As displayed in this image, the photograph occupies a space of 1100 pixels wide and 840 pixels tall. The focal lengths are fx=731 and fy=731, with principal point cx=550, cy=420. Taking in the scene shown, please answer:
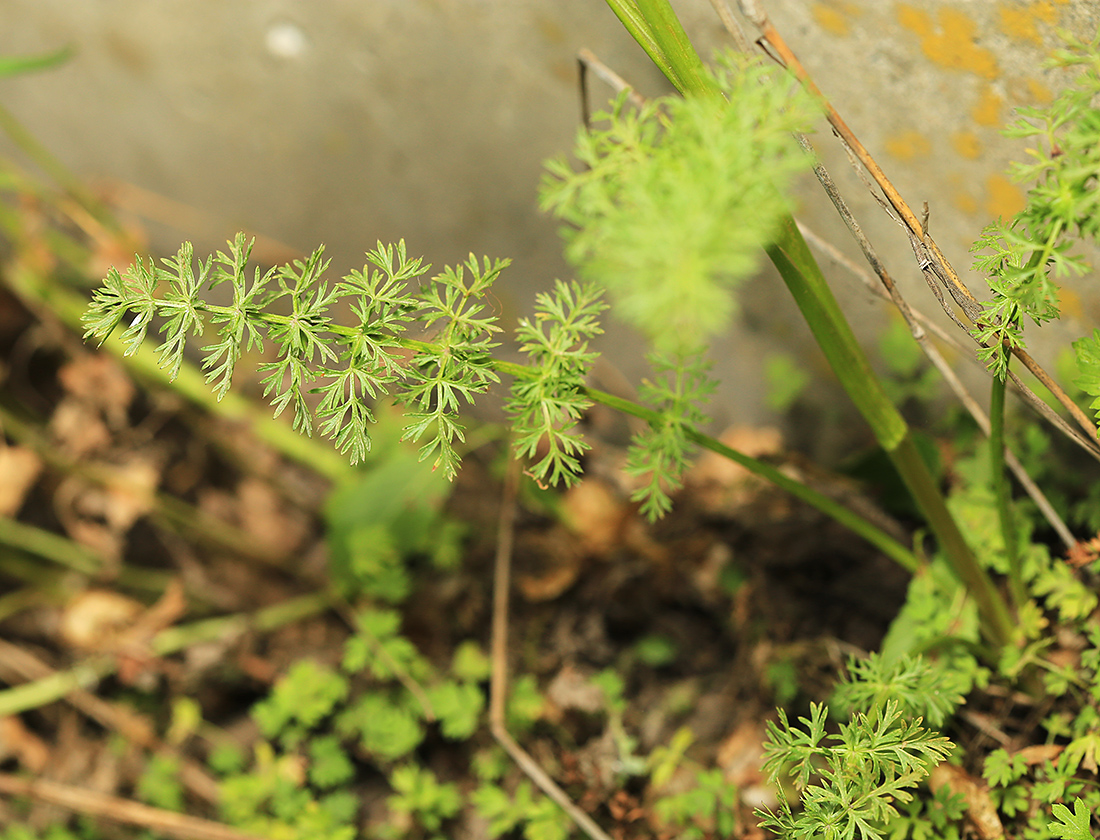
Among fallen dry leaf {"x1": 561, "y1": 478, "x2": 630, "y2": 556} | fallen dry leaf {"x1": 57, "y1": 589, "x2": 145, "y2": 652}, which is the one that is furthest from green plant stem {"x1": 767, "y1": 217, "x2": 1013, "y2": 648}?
fallen dry leaf {"x1": 57, "y1": 589, "x2": 145, "y2": 652}

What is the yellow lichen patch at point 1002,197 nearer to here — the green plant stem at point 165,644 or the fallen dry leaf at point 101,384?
the green plant stem at point 165,644

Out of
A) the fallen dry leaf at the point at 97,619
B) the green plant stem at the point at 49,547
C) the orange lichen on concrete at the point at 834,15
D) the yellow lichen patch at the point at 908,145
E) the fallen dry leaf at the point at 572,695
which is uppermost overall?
the green plant stem at the point at 49,547

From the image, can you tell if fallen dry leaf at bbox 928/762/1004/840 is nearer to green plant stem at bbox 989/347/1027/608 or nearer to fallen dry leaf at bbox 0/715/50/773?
green plant stem at bbox 989/347/1027/608

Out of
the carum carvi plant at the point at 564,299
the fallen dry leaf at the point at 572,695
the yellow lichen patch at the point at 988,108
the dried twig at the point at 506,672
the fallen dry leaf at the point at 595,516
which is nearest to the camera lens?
the carum carvi plant at the point at 564,299

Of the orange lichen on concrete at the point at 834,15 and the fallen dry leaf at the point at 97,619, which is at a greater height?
the fallen dry leaf at the point at 97,619

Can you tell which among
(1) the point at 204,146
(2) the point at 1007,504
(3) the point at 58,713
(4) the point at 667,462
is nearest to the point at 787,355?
(2) the point at 1007,504

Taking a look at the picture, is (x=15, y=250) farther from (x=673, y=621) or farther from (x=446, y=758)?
(x=673, y=621)

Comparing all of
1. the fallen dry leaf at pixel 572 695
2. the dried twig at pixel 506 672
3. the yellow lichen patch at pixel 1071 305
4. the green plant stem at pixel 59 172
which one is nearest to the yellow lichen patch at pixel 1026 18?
the yellow lichen patch at pixel 1071 305
